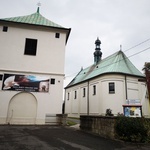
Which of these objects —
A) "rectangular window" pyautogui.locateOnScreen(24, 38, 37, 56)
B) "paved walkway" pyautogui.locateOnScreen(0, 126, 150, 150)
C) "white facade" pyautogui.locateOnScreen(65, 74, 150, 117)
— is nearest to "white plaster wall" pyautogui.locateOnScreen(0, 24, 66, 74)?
"rectangular window" pyautogui.locateOnScreen(24, 38, 37, 56)

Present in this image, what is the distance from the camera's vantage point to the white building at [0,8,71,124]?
15.3 metres

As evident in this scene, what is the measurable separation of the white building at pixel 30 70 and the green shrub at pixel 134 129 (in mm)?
8436

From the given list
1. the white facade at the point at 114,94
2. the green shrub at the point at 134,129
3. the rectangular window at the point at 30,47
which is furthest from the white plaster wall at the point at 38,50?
the green shrub at the point at 134,129

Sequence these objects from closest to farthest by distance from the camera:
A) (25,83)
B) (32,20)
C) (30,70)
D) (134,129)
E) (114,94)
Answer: (134,129) < (25,83) < (30,70) < (32,20) < (114,94)

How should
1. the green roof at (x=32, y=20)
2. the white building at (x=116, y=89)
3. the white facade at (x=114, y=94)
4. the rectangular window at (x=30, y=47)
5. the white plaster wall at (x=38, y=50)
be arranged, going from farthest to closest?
the white building at (x=116, y=89) → the white facade at (x=114, y=94) → the green roof at (x=32, y=20) → the rectangular window at (x=30, y=47) → the white plaster wall at (x=38, y=50)

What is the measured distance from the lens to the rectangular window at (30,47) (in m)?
17.0

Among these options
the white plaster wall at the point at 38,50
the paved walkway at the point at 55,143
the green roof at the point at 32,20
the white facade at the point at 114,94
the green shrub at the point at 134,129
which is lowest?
the paved walkway at the point at 55,143

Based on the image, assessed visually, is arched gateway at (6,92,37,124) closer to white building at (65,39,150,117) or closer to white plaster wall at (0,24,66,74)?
white plaster wall at (0,24,66,74)

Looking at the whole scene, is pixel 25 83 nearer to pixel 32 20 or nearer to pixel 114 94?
pixel 32 20

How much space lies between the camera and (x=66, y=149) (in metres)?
6.16

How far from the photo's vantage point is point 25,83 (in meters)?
15.8

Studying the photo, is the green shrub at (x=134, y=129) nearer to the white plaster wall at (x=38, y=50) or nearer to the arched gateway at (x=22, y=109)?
the arched gateway at (x=22, y=109)

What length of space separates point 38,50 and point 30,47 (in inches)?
37.7

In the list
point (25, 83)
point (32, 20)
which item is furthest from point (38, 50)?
point (32, 20)
